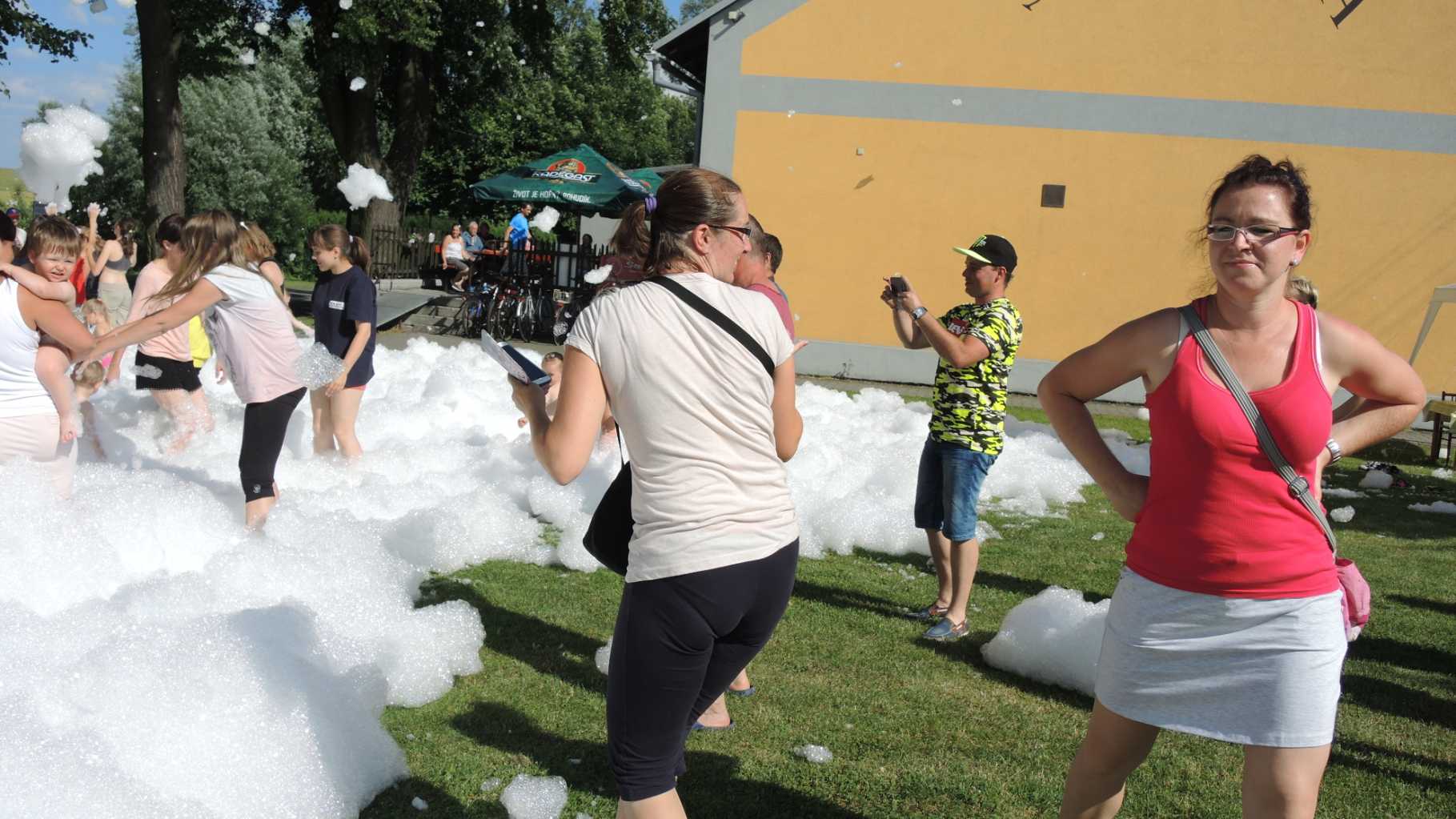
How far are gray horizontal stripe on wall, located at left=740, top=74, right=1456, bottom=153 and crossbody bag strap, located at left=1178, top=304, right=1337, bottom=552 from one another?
44.0 ft

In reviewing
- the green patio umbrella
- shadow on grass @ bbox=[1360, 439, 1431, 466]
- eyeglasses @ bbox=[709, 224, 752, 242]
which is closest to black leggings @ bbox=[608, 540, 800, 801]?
eyeglasses @ bbox=[709, 224, 752, 242]

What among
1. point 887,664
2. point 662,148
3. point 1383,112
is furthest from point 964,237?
point 662,148

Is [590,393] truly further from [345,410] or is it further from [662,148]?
[662,148]

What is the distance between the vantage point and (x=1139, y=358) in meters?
2.42

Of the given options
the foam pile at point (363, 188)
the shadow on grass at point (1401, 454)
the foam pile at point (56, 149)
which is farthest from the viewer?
the foam pile at point (363, 188)

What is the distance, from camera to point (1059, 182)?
14945mm

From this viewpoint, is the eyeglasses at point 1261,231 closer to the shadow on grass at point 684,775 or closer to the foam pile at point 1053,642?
the shadow on grass at point 684,775

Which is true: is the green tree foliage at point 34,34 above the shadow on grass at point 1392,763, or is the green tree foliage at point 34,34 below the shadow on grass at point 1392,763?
above

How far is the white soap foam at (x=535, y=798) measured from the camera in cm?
321

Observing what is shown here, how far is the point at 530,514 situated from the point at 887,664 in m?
2.88

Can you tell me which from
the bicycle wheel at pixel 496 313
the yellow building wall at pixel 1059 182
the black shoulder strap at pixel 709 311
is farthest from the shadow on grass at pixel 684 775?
the bicycle wheel at pixel 496 313

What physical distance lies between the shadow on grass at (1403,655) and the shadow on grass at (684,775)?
10.4 ft

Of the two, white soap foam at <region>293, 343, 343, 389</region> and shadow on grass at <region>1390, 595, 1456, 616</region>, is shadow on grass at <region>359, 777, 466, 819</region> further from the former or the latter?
shadow on grass at <region>1390, 595, 1456, 616</region>

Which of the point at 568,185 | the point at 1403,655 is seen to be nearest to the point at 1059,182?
the point at 568,185
